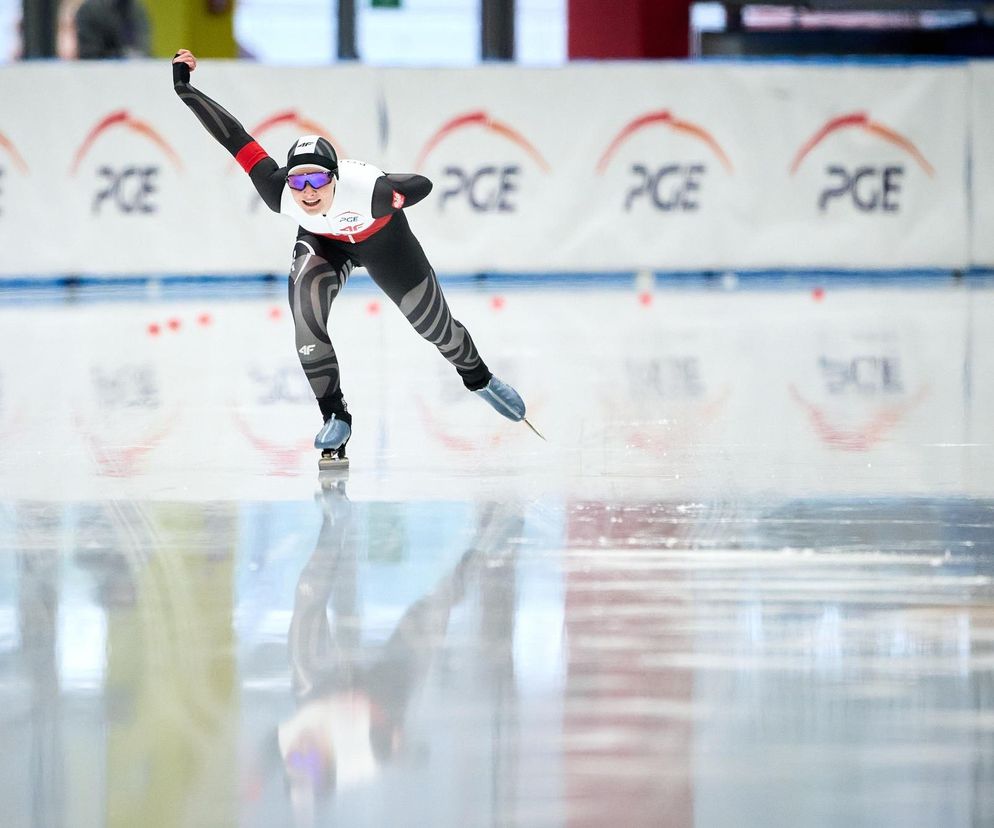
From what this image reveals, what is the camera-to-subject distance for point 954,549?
3.55 m

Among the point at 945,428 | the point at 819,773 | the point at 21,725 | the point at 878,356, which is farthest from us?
the point at 878,356

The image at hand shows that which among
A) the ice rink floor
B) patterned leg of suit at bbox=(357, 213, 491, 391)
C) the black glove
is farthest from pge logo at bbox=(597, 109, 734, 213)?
the black glove

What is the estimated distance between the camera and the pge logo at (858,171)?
13.2 metres

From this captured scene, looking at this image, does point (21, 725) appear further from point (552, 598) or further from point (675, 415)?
point (675, 415)

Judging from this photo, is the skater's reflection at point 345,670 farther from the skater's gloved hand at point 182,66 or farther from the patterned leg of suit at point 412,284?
the skater's gloved hand at point 182,66

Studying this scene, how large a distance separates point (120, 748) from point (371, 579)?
42.3 inches

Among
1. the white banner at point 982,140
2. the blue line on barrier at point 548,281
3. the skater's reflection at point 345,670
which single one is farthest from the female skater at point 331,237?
the white banner at point 982,140

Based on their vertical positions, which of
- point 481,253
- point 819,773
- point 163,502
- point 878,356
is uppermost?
point 481,253

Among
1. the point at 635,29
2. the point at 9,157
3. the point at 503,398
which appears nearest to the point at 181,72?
the point at 503,398

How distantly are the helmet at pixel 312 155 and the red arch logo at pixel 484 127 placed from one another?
27.0ft

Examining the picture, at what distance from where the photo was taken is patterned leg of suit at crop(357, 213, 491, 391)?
16.5 ft

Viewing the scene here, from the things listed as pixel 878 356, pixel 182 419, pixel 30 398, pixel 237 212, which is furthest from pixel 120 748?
pixel 237 212

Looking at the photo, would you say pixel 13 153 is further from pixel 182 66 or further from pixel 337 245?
pixel 337 245

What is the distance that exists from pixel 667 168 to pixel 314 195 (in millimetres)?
8733
